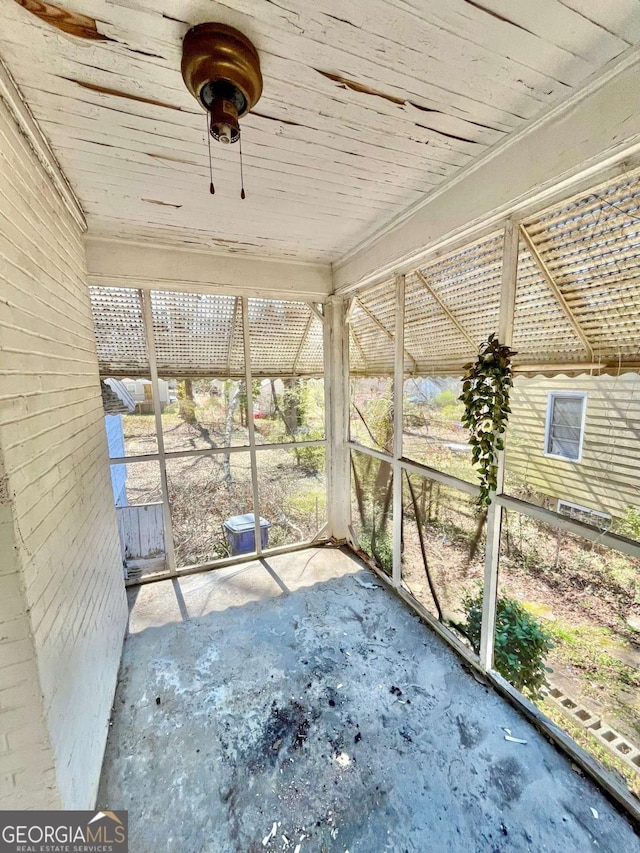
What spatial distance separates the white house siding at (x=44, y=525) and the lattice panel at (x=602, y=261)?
2.20 metres

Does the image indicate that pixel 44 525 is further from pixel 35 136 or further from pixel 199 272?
pixel 199 272

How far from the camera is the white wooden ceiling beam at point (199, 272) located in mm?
2482

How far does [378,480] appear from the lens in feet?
9.91

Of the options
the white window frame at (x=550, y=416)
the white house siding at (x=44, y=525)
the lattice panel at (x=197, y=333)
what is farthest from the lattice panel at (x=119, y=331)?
the white window frame at (x=550, y=416)

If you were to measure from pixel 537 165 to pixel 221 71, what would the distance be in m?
1.30

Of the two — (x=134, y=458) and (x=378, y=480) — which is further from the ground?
(x=134, y=458)

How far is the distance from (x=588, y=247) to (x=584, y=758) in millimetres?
2309

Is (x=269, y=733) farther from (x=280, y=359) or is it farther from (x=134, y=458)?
(x=280, y=359)

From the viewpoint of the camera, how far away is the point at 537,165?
1.38m

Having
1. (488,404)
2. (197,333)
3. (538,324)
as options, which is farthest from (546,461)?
(197,333)

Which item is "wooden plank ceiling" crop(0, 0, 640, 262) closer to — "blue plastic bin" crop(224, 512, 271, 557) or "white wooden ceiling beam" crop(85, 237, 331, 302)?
"white wooden ceiling beam" crop(85, 237, 331, 302)

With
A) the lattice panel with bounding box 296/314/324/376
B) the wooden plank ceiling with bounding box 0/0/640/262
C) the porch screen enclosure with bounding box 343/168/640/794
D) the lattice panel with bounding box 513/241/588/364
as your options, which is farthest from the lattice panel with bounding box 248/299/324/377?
the lattice panel with bounding box 513/241/588/364

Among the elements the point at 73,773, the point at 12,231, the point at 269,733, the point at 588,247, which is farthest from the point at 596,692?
the point at 12,231

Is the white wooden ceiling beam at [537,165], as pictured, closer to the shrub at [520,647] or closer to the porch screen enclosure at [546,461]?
the porch screen enclosure at [546,461]
